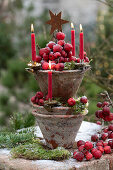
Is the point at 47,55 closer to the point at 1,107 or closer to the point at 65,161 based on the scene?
the point at 65,161

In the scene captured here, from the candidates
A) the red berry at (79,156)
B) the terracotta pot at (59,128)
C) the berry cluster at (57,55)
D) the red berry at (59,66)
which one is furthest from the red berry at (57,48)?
the red berry at (79,156)

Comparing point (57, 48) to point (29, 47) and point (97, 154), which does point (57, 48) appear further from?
point (29, 47)

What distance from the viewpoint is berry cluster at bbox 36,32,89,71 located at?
5.82ft

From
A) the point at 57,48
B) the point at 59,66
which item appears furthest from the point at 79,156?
the point at 57,48

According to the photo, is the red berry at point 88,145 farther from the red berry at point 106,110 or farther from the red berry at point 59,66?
the red berry at point 59,66

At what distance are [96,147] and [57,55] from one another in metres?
0.66

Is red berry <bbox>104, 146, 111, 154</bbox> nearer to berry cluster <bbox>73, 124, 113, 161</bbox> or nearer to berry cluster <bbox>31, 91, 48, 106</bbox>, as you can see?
berry cluster <bbox>73, 124, 113, 161</bbox>

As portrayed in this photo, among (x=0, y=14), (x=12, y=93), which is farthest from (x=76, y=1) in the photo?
(x=12, y=93)

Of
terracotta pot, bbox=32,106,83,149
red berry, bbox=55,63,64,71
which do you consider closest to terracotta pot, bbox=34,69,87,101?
red berry, bbox=55,63,64,71

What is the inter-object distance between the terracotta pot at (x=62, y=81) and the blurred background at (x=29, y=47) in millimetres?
207

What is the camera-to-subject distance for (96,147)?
1.88m

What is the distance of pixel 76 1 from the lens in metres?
8.39

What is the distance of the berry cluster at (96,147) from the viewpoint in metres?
1.75

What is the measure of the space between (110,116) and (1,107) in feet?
7.06
